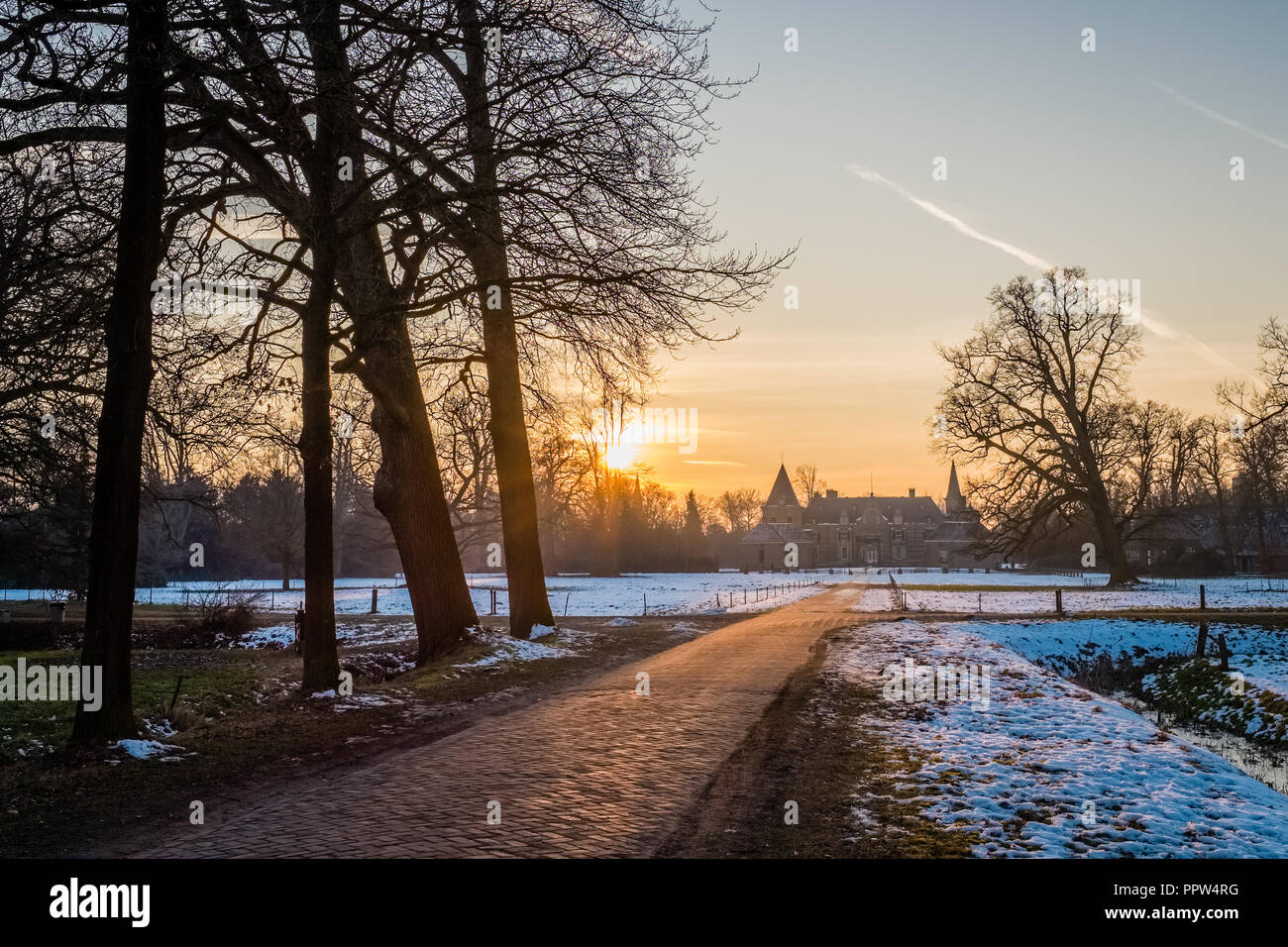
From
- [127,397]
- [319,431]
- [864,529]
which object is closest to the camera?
[127,397]

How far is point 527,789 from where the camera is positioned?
7535 mm

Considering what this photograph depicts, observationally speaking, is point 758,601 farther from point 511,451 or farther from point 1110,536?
point 511,451

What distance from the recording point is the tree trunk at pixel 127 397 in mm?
9188

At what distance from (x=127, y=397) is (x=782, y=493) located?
12229cm

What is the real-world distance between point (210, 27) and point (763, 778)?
9491mm

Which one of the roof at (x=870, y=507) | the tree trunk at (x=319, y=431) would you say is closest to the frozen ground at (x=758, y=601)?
the tree trunk at (x=319, y=431)

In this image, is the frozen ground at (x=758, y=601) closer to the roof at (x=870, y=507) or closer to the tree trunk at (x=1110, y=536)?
the tree trunk at (x=1110, y=536)

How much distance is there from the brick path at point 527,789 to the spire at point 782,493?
11649cm

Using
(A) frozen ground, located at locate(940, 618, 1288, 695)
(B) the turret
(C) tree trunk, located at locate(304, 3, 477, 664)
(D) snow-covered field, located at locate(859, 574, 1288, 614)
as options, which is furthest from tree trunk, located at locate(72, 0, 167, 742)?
(B) the turret

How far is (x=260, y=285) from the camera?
1388 centimetres

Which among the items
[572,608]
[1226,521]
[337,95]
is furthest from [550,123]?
[1226,521]

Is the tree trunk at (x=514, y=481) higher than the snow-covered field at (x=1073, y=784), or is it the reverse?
the tree trunk at (x=514, y=481)

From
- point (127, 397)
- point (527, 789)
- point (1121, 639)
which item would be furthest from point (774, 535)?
point (527, 789)
